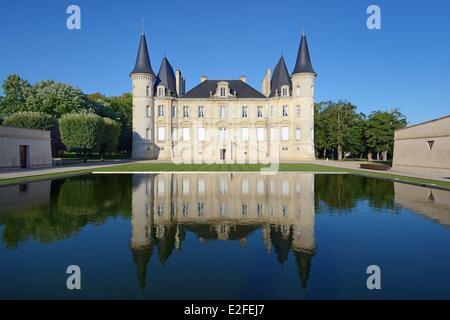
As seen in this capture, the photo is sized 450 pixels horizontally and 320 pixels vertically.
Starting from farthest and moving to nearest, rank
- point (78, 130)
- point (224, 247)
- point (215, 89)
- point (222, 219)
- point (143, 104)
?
point (215, 89), point (143, 104), point (78, 130), point (222, 219), point (224, 247)

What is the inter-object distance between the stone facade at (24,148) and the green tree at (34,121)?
856 centimetres

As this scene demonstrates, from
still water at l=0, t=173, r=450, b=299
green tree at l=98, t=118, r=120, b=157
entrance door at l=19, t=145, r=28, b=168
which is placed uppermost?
green tree at l=98, t=118, r=120, b=157

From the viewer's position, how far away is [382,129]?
2020 inches

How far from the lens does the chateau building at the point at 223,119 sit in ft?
155

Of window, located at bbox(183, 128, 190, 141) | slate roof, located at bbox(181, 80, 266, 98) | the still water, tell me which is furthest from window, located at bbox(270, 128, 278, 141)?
the still water

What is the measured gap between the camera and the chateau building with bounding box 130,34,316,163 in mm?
47375

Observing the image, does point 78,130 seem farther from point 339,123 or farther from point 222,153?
point 339,123

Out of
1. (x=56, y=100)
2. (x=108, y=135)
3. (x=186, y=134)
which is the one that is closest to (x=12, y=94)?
(x=56, y=100)

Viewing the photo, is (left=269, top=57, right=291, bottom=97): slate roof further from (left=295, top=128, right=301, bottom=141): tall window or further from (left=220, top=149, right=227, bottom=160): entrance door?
(left=220, top=149, right=227, bottom=160): entrance door

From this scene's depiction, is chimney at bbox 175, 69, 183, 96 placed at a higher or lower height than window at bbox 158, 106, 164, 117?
higher

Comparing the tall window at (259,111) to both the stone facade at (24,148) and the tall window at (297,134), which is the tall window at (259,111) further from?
the stone facade at (24,148)

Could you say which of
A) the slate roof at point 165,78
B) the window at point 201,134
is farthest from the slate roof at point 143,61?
the window at point 201,134

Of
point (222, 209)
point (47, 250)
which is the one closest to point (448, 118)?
point (222, 209)

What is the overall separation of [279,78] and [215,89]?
1144cm
